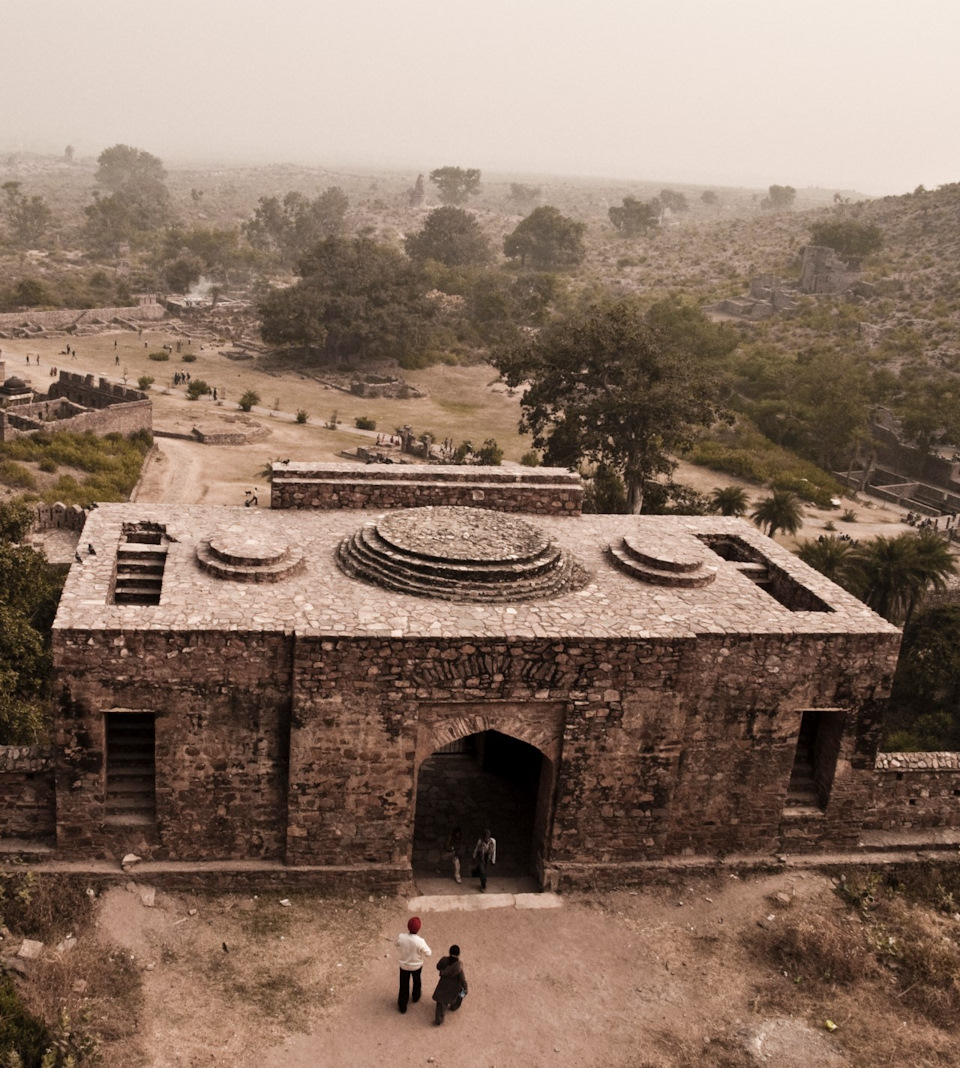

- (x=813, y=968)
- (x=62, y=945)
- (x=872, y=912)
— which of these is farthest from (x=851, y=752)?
(x=62, y=945)

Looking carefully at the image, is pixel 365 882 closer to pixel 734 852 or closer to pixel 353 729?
pixel 353 729

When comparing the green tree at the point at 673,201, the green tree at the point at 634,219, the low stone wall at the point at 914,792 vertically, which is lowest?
the low stone wall at the point at 914,792

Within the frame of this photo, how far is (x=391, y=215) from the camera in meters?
131

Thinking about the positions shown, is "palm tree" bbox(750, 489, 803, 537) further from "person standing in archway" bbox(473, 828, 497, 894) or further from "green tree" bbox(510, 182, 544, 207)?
"green tree" bbox(510, 182, 544, 207)

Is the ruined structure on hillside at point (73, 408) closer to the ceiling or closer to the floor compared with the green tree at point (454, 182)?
closer to the floor

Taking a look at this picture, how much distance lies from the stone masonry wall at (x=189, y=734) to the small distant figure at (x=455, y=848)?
226cm

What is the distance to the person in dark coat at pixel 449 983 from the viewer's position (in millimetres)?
10953

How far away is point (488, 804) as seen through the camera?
15.5m

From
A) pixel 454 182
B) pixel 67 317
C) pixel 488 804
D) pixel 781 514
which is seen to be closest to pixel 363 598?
pixel 488 804

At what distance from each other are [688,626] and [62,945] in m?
7.97

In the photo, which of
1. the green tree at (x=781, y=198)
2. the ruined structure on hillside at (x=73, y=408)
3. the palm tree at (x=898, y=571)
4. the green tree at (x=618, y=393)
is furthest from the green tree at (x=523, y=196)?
the palm tree at (x=898, y=571)

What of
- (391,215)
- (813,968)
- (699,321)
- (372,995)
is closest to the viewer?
(372,995)

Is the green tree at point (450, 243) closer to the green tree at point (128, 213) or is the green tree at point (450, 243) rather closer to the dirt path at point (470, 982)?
the green tree at point (128, 213)

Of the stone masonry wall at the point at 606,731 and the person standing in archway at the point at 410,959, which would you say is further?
the stone masonry wall at the point at 606,731
